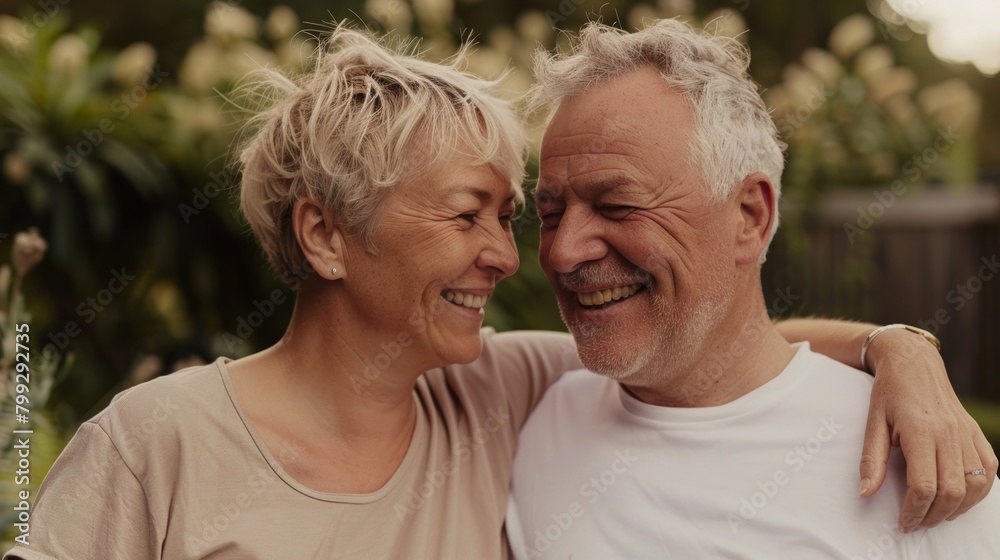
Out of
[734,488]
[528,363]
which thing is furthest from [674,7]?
[734,488]

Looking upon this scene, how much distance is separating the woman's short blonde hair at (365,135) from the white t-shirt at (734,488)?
70 centimetres

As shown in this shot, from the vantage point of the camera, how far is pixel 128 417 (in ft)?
6.38

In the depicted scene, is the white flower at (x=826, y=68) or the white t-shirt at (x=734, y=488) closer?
the white t-shirt at (x=734, y=488)

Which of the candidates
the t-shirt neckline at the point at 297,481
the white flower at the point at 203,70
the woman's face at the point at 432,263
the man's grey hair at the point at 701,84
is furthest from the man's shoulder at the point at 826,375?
the white flower at the point at 203,70

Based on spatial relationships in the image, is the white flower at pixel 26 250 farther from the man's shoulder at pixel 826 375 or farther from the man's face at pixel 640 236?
the man's shoulder at pixel 826 375

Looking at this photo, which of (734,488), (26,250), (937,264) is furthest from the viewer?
(937,264)

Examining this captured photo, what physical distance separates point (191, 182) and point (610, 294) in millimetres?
2221

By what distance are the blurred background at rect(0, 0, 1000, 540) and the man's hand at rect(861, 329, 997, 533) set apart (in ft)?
4.00

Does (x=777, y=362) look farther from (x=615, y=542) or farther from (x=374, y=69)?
(x=374, y=69)

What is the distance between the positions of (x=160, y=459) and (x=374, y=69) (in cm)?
100

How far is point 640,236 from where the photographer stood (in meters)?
2.15

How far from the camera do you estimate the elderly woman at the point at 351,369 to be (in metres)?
1.93

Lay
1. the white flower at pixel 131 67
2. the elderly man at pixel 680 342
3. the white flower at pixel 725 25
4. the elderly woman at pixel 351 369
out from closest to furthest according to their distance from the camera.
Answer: the elderly woman at pixel 351 369, the elderly man at pixel 680 342, the white flower at pixel 725 25, the white flower at pixel 131 67

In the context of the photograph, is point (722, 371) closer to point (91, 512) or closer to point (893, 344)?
point (893, 344)
